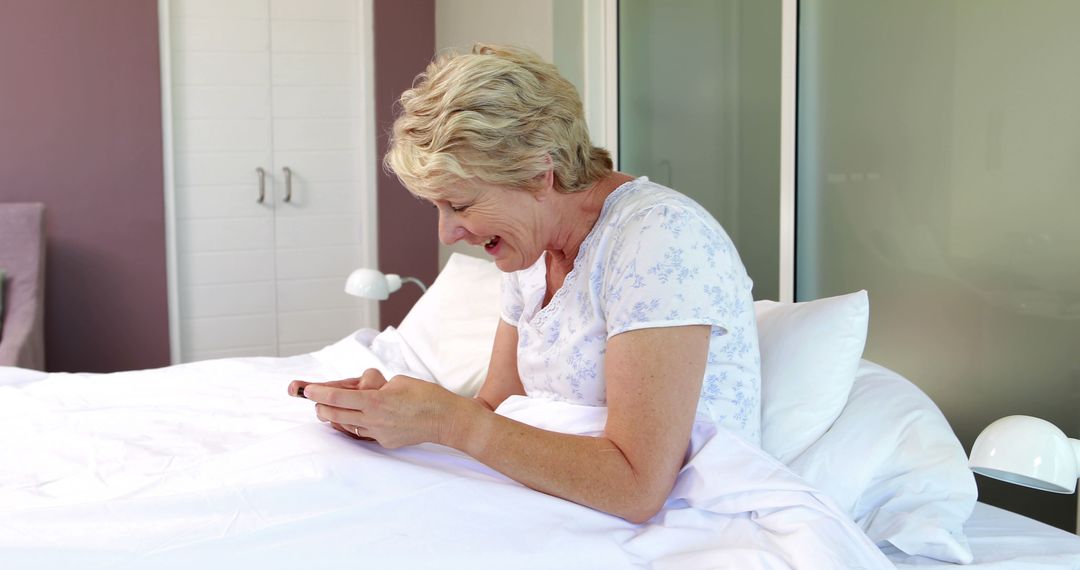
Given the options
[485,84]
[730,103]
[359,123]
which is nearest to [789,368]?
[485,84]

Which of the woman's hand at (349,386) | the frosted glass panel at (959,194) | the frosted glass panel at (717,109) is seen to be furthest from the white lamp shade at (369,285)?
the woman's hand at (349,386)

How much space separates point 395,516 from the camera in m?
1.35

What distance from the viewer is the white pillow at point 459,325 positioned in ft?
8.33

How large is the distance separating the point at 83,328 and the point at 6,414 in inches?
96.5

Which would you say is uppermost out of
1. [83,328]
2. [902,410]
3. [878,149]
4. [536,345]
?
[878,149]

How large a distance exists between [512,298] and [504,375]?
0.49 ft

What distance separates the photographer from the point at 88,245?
4.45 metres

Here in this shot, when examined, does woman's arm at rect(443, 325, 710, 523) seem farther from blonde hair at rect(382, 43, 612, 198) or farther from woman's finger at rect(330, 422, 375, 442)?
blonde hair at rect(382, 43, 612, 198)

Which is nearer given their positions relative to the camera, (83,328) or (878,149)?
(878,149)

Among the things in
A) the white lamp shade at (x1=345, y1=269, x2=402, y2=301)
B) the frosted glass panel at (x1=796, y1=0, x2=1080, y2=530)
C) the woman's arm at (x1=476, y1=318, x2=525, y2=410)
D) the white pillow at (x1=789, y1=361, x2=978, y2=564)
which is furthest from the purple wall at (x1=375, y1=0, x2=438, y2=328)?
the white pillow at (x1=789, y1=361, x2=978, y2=564)

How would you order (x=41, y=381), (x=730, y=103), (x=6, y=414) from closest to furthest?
1. (x=6, y=414)
2. (x=41, y=381)
3. (x=730, y=103)

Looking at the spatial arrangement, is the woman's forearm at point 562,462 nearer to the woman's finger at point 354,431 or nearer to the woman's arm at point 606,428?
the woman's arm at point 606,428

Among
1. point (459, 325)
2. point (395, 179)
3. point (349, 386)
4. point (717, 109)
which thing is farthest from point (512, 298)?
point (395, 179)

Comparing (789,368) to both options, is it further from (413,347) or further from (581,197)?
(413,347)
